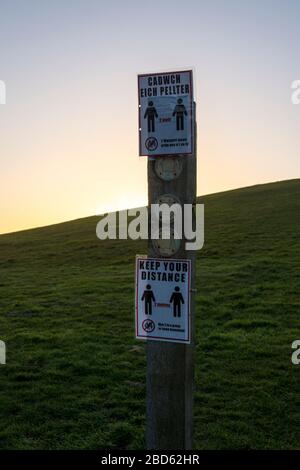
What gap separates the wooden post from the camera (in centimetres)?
521

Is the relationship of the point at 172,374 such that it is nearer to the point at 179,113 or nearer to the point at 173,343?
the point at 173,343

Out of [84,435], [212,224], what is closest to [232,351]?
[84,435]

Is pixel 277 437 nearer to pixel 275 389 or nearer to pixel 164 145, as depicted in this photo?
pixel 275 389

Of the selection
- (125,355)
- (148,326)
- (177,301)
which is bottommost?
(125,355)

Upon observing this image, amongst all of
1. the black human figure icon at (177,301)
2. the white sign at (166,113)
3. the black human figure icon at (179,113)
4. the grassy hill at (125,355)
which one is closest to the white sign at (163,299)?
the black human figure icon at (177,301)

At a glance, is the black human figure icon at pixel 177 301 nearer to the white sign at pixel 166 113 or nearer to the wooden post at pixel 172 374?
the wooden post at pixel 172 374

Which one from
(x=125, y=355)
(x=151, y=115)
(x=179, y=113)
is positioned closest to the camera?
(x=179, y=113)

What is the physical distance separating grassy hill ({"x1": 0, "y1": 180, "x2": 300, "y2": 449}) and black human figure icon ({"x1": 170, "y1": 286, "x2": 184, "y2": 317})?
111 inches

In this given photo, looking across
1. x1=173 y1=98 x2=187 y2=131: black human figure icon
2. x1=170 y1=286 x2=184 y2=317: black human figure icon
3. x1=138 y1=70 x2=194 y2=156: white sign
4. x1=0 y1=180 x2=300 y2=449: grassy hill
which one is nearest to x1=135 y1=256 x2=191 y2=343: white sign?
x1=170 y1=286 x2=184 y2=317: black human figure icon

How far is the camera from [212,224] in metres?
35.9

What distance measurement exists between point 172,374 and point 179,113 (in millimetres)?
2533

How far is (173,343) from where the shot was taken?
17.3ft

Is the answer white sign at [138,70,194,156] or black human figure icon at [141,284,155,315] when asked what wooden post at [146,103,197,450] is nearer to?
white sign at [138,70,194,156]

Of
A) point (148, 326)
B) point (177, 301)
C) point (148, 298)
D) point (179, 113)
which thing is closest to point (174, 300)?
point (177, 301)
